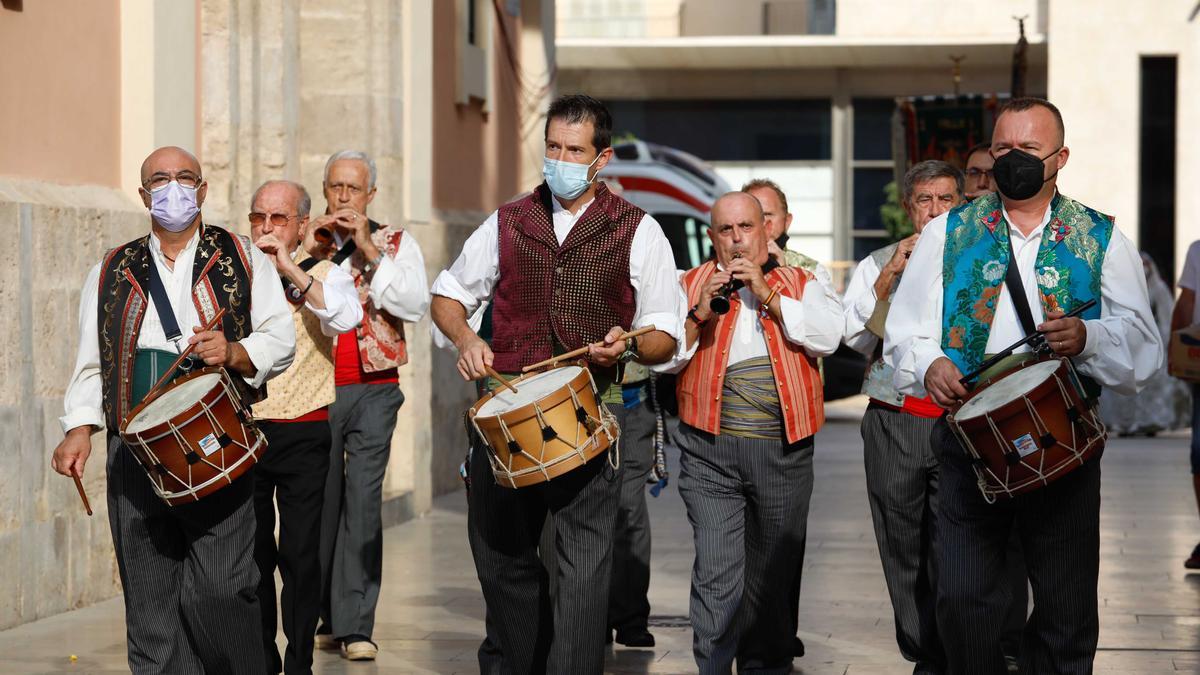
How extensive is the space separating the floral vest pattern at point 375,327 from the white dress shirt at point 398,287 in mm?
28

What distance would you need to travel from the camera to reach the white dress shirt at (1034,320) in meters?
5.25

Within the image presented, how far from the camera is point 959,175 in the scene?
25.1ft

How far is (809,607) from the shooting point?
918 cm

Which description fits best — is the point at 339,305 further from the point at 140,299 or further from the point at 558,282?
the point at 558,282

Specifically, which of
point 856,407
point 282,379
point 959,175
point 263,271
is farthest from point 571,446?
point 856,407

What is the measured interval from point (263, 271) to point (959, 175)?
2951 millimetres

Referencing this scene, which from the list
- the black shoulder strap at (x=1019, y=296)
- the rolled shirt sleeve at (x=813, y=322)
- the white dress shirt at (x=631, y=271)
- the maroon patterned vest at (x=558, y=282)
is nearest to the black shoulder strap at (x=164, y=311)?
the white dress shirt at (x=631, y=271)

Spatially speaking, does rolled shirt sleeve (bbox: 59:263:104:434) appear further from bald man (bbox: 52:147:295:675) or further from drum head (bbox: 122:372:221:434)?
drum head (bbox: 122:372:221:434)

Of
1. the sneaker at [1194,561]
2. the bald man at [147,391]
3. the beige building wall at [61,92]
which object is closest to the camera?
the bald man at [147,391]

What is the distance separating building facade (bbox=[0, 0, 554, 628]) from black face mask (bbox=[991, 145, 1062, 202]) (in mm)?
4550

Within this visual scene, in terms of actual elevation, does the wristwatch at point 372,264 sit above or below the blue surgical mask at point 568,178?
below

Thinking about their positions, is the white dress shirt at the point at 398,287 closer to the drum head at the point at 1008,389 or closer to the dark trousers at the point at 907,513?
the dark trousers at the point at 907,513

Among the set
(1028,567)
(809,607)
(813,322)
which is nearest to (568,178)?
(813,322)

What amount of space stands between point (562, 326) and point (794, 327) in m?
1.54
